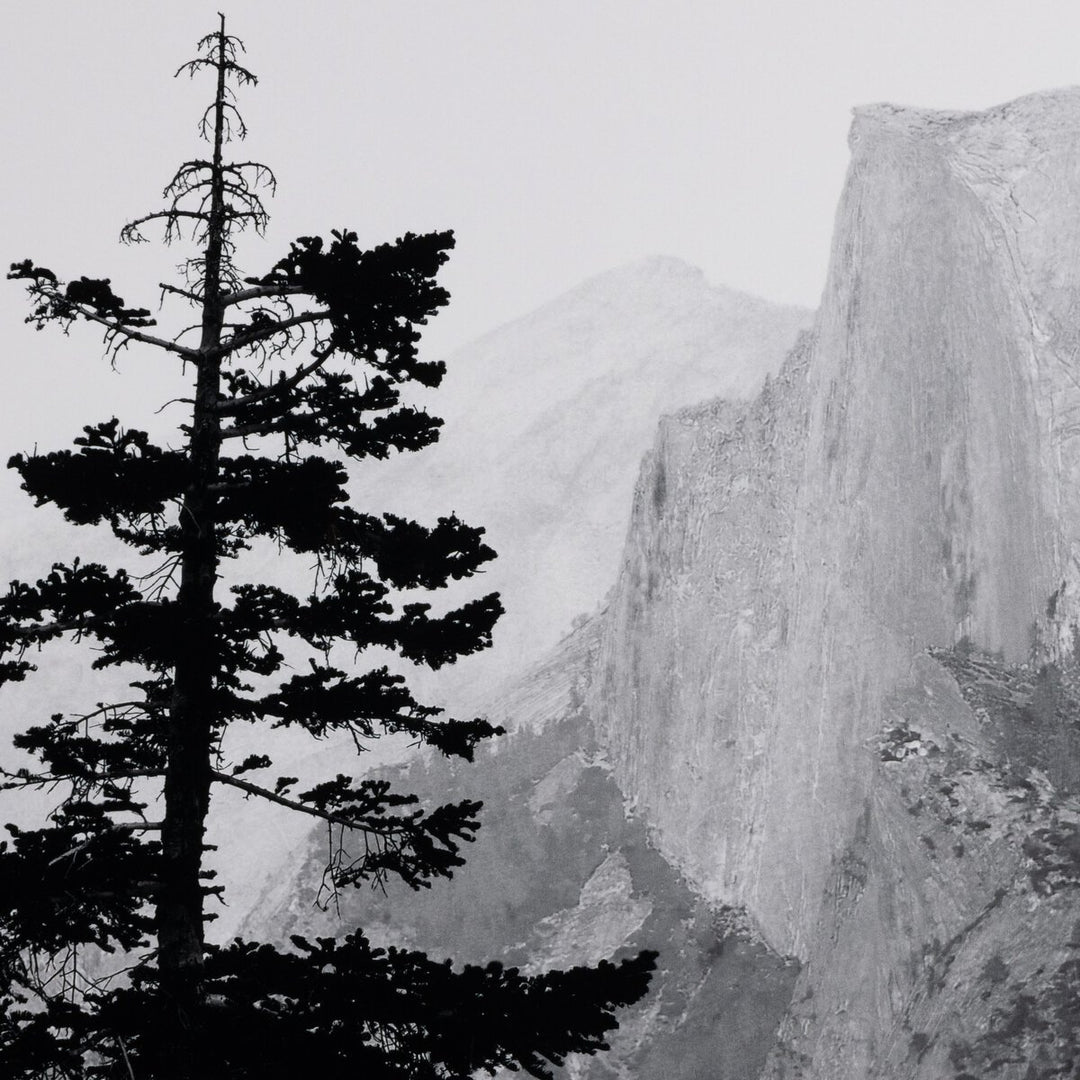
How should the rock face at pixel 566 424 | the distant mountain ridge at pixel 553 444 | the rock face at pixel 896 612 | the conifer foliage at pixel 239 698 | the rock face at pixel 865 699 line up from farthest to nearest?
the rock face at pixel 566 424, the distant mountain ridge at pixel 553 444, the rock face at pixel 896 612, the rock face at pixel 865 699, the conifer foliage at pixel 239 698

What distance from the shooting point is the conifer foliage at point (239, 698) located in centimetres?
834

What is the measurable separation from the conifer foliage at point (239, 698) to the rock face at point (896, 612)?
30.1m

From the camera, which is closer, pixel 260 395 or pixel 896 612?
pixel 260 395

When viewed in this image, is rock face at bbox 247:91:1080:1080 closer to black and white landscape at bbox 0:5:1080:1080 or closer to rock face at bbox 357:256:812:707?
black and white landscape at bbox 0:5:1080:1080

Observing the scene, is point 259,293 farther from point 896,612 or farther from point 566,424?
point 566,424

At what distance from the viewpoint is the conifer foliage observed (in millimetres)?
8344

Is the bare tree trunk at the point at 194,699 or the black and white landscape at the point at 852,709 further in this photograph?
Answer: the black and white landscape at the point at 852,709

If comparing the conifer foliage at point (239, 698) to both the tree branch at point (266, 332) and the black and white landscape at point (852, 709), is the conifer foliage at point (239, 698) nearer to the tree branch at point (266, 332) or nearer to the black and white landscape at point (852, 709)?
the tree branch at point (266, 332)

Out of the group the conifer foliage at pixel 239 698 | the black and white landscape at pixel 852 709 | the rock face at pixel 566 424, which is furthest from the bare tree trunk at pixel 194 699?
the rock face at pixel 566 424

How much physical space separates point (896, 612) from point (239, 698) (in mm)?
40962

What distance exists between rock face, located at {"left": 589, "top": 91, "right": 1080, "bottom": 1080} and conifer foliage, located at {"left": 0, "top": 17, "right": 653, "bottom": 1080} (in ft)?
98.6

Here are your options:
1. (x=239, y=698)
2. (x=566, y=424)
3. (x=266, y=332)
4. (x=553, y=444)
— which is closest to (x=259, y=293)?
(x=266, y=332)

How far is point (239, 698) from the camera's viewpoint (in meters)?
9.35

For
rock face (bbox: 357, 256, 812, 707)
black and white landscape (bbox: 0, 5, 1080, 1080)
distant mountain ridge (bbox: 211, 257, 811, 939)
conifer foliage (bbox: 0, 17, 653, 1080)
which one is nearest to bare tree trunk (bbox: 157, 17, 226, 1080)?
conifer foliage (bbox: 0, 17, 653, 1080)
